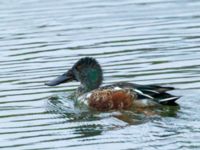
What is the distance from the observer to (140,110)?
46.9 feet

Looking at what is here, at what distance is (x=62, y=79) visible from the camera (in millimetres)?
15750

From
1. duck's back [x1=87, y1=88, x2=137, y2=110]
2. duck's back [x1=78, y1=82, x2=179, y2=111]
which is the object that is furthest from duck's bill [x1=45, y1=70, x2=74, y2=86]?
duck's back [x1=87, y1=88, x2=137, y2=110]

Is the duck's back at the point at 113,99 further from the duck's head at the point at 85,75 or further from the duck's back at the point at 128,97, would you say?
the duck's head at the point at 85,75

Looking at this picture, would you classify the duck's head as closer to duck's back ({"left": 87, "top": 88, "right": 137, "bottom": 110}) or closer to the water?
the water

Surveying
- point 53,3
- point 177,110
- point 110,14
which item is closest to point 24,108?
point 177,110

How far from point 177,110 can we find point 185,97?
2.40ft

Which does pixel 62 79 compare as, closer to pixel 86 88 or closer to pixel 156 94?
pixel 86 88

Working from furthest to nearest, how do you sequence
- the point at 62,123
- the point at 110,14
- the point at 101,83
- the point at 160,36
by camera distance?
the point at 110,14, the point at 160,36, the point at 101,83, the point at 62,123

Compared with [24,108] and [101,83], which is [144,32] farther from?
[24,108]

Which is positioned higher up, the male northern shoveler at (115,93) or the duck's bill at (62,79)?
the duck's bill at (62,79)

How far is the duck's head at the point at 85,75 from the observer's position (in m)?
15.4

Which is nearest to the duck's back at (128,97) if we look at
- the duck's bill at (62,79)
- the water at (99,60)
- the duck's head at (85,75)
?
the water at (99,60)

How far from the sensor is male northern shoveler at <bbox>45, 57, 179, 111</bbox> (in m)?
14.2

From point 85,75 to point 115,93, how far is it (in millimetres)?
1181
